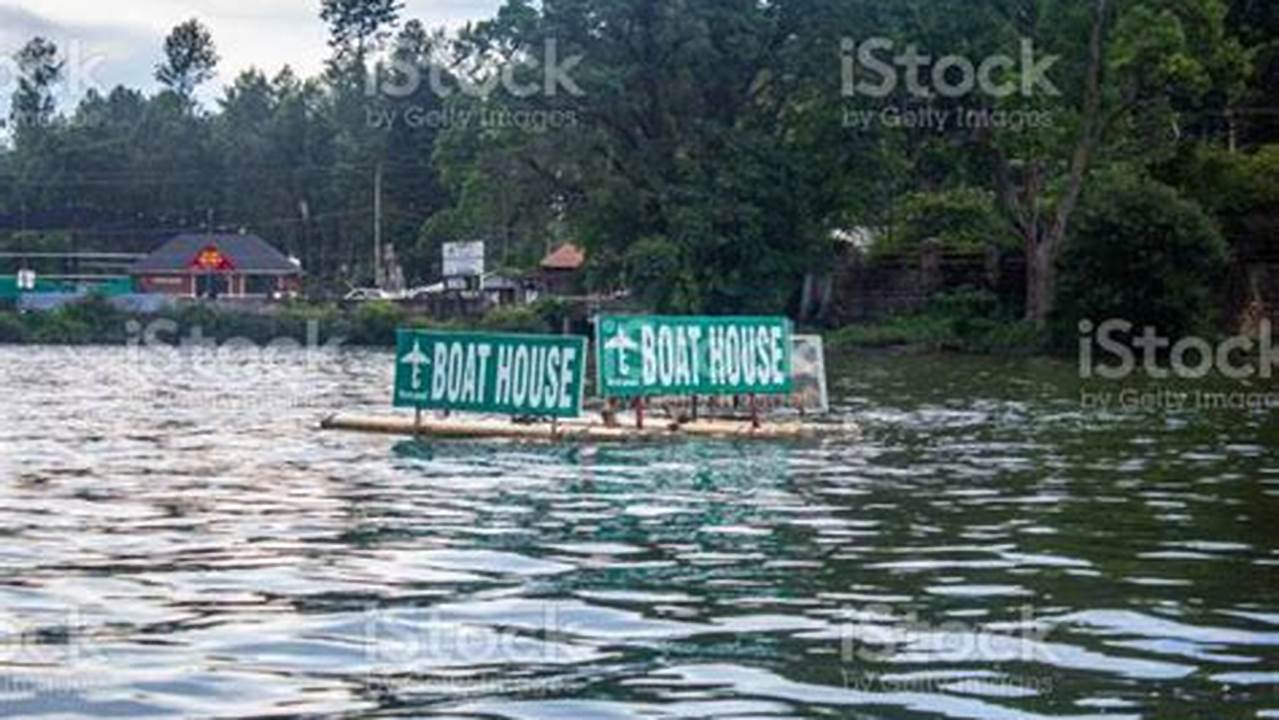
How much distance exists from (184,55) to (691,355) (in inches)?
6149

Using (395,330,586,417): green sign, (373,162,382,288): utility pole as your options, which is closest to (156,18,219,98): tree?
(373,162,382,288): utility pole

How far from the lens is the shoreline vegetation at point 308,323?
244 feet

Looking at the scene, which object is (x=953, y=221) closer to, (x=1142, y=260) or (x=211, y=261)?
(x=1142, y=260)

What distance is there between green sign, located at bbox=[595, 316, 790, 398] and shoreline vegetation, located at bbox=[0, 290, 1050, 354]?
134 feet

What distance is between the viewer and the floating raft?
30.5 m

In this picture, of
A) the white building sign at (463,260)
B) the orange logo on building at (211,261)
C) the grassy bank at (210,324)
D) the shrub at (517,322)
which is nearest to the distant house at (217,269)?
the orange logo on building at (211,261)

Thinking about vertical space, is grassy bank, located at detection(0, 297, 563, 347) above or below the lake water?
above

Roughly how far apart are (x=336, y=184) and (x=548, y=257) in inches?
888

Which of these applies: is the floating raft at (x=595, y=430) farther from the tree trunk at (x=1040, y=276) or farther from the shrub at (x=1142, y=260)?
the tree trunk at (x=1040, y=276)

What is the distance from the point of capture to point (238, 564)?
16.3 meters

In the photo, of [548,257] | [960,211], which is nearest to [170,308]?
[548,257]

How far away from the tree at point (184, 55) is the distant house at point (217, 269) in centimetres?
5375

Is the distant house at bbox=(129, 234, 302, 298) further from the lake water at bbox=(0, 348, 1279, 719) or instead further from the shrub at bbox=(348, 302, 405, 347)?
the lake water at bbox=(0, 348, 1279, 719)

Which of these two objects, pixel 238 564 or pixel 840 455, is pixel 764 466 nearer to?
pixel 840 455
